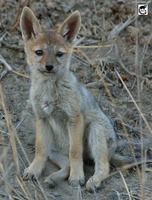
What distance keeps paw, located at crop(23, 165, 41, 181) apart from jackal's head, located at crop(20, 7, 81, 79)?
1.60 m

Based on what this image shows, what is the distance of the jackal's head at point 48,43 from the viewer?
188 inches

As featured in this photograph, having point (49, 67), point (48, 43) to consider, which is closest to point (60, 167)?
point (49, 67)

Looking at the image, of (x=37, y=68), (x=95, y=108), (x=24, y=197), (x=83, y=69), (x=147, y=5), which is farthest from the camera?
(x=147, y=5)

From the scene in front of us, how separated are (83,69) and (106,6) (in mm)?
2117

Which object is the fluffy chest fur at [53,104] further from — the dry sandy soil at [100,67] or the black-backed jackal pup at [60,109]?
the dry sandy soil at [100,67]

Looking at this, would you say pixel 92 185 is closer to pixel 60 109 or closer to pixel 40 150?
pixel 40 150

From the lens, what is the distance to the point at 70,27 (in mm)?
5219

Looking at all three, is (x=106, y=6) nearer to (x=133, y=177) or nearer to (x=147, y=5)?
(x=147, y=5)

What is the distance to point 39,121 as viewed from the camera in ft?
17.4

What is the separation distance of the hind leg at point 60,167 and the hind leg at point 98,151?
45 centimetres

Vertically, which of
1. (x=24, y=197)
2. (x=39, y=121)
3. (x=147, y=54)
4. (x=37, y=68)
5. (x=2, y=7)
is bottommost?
(x=24, y=197)

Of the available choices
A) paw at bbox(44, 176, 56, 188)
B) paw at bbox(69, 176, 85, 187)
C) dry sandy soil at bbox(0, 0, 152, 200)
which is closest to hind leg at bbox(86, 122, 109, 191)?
paw at bbox(69, 176, 85, 187)

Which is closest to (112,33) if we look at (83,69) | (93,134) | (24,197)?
(83,69)

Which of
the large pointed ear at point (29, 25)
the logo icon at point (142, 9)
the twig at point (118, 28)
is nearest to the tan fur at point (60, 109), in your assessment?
the large pointed ear at point (29, 25)
